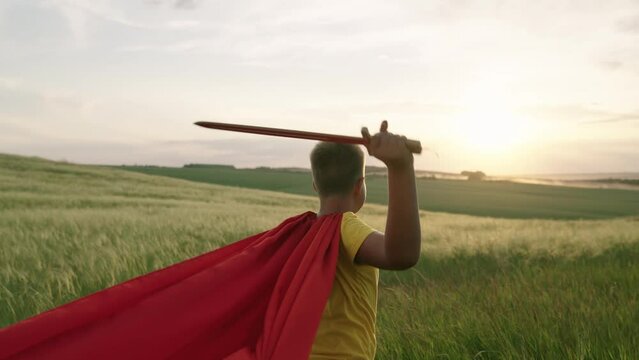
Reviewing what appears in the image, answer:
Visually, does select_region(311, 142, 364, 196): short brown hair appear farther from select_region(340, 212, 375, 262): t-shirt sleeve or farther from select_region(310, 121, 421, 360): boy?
select_region(340, 212, 375, 262): t-shirt sleeve

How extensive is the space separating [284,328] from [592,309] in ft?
10.1

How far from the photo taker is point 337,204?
8.62 feet

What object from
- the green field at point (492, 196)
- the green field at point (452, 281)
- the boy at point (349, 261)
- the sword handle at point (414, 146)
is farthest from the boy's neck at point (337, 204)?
the green field at point (492, 196)

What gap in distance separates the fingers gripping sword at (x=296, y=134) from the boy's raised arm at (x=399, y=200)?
0.09 ft

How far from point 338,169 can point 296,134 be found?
394 mm

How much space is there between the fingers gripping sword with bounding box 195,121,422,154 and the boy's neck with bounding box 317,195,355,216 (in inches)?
15.0

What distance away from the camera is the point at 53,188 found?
93.4ft

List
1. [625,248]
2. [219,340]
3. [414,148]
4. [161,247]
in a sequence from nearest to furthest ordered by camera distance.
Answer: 1. [414,148]
2. [219,340]
3. [161,247]
4. [625,248]

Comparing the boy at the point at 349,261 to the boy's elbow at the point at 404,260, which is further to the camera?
the boy at the point at 349,261

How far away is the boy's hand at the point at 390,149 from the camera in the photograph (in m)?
2.17

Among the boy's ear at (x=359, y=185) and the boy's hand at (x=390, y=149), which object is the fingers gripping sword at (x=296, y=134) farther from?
the boy's ear at (x=359, y=185)

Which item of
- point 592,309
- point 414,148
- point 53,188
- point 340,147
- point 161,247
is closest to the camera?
point 414,148

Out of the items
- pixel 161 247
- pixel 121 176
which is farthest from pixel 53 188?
pixel 161 247

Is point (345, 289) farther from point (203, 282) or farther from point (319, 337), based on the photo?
point (203, 282)
